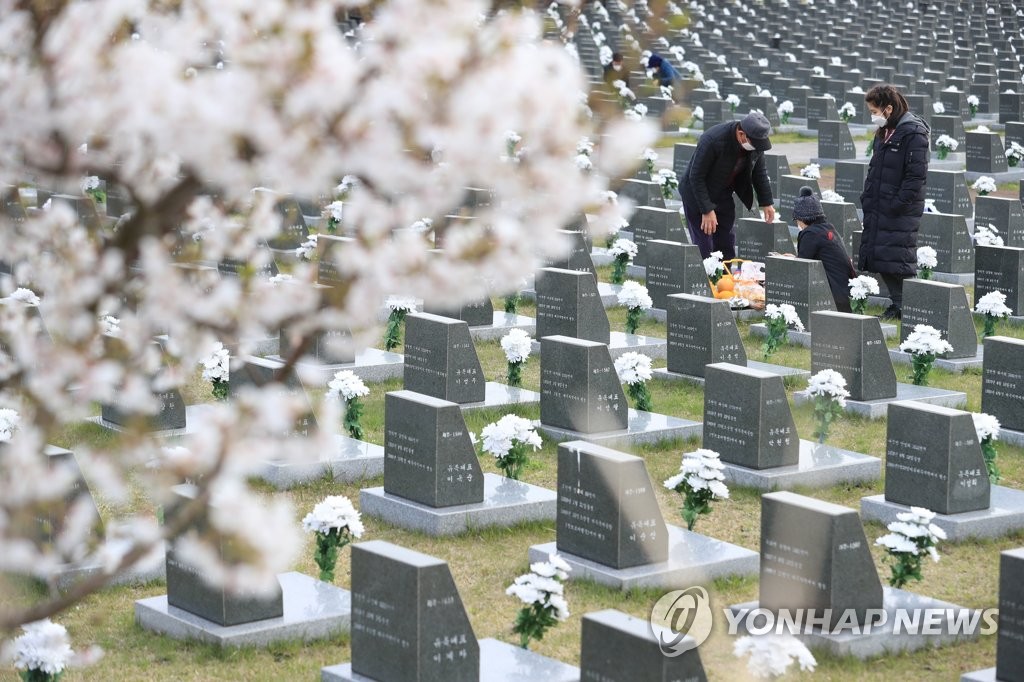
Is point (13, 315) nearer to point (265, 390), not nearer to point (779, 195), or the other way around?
point (265, 390)

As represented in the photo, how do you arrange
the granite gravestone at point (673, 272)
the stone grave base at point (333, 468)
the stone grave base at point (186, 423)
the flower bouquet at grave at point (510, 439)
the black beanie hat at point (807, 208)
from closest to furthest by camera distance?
the flower bouquet at grave at point (510, 439) < the stone grave base at point (333, 468) < the stone grave base at point (186, 423) < the black beanie hat at point (807, 208) < the granite gravestone at point (673, 272)

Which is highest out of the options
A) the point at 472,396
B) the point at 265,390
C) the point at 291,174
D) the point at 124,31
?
the point at 124,31

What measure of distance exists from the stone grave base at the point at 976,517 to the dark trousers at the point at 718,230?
18.7 ft

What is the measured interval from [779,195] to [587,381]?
8940mm

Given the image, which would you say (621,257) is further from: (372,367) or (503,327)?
(372,367)

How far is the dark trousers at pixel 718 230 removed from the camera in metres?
14.2

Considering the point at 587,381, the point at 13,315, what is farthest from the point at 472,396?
the point at 13,315

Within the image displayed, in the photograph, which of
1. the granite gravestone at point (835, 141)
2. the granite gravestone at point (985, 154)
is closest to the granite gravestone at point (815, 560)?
the granite gravestone at point (985, 154)

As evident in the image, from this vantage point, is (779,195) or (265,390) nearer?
(265,390)

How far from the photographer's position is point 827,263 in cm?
1325

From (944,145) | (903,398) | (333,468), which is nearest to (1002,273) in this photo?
(903,398)

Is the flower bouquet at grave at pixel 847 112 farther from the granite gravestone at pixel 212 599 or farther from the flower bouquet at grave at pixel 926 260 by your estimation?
the granite gravestone at pixel 212 599

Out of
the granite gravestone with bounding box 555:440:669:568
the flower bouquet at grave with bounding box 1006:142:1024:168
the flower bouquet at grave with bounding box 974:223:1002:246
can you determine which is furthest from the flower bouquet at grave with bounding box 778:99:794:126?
the granite gravestone with bounding box 555:440:669:568

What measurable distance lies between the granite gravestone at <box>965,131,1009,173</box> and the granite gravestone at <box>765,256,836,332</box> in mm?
9990
